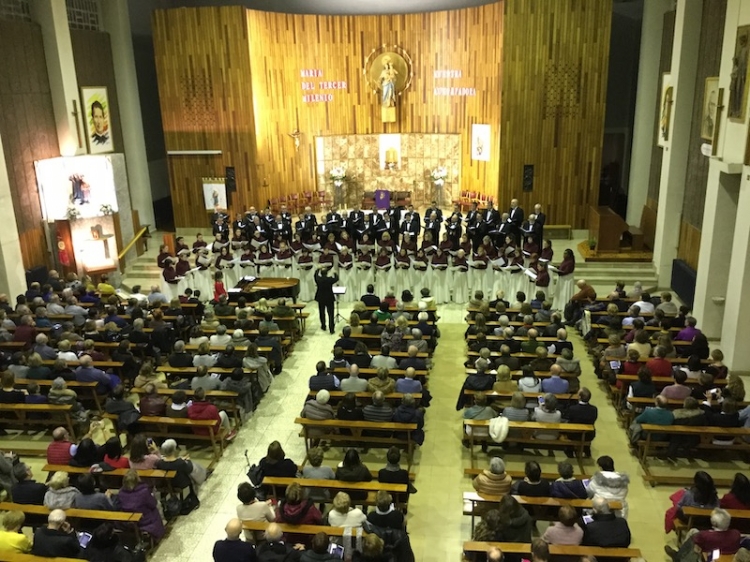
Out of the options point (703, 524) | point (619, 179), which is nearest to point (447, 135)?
point (619, 179)

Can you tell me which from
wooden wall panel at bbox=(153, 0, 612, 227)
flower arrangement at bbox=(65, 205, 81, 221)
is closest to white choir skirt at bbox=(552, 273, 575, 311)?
wooden wall panel at bbox=(153, 0, 612, 227)

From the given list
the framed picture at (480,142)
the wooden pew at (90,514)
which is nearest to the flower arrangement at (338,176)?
the framed picture at (480,142)

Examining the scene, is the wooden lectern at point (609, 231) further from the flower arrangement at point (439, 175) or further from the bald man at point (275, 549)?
the bald man at point (275, 549)

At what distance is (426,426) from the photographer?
9328 mm

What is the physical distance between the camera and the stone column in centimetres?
1362

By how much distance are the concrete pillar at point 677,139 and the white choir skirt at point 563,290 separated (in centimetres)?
283

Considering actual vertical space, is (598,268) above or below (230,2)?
below

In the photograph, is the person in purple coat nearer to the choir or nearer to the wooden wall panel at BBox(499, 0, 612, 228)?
the choir

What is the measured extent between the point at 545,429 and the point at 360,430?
230 cm

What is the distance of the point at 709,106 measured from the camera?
12.5m

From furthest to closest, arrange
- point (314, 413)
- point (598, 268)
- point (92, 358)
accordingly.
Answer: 1. point (598, 268)
2. point (92, 358)
3. point (314, 413)

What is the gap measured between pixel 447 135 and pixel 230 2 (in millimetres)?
8202

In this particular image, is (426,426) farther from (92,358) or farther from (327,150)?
(327,150)

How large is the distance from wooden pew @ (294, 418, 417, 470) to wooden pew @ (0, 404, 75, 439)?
326 centimetres
